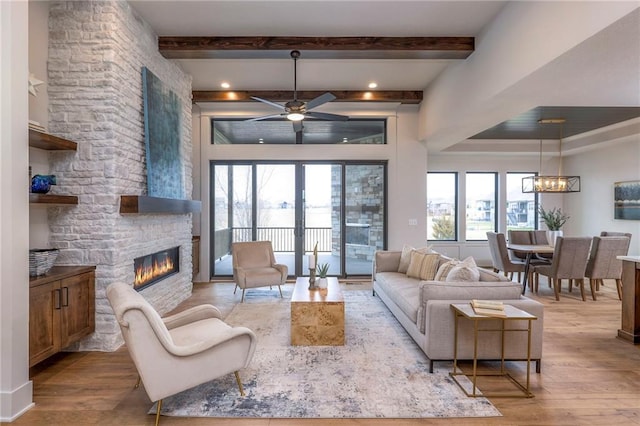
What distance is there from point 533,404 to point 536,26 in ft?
10.5

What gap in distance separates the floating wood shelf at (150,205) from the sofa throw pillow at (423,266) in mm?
Result: 3399

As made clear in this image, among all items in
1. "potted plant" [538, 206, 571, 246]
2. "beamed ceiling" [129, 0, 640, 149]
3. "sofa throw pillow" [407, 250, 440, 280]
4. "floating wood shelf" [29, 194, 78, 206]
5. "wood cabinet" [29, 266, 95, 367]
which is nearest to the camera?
"wood cabinet" [29, 266, 95, 367]

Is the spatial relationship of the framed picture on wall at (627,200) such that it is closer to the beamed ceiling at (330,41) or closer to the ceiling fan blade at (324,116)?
the beamed ceiling at (330,41)

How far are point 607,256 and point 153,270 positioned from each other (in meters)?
6.76

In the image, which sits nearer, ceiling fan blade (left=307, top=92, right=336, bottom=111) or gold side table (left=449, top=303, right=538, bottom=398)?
gold side table (left=449, top=303, right=538, bottom=398)

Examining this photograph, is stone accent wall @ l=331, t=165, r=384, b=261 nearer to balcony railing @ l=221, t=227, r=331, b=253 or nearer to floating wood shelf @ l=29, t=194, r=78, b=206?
balcony railing @ l=221, t=227, r=331, b=253

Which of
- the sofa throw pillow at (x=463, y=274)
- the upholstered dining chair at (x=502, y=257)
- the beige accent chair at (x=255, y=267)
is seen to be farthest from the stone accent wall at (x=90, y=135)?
the upholstered dining chair at (x=502, y=257)

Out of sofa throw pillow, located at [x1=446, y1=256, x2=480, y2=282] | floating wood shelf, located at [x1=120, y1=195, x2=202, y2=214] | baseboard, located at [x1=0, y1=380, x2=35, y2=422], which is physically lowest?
baseboard, located at [x1=0, y1=380, x2=35, y2=422]

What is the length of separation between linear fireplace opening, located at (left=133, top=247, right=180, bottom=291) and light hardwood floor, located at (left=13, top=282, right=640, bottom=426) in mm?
852

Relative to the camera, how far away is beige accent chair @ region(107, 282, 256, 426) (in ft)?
7.18

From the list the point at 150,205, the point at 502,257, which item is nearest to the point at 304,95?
the point at 150,205

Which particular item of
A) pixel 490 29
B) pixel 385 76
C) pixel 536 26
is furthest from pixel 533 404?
pixel 385 76

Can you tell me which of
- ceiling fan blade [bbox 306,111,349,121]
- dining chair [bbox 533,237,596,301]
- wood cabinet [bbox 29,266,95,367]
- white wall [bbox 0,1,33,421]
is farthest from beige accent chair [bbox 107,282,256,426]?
dining chair [bbox 533,237,596,301]

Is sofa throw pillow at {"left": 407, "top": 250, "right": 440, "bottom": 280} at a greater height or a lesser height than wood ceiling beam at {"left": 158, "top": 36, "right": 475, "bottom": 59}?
lesser
